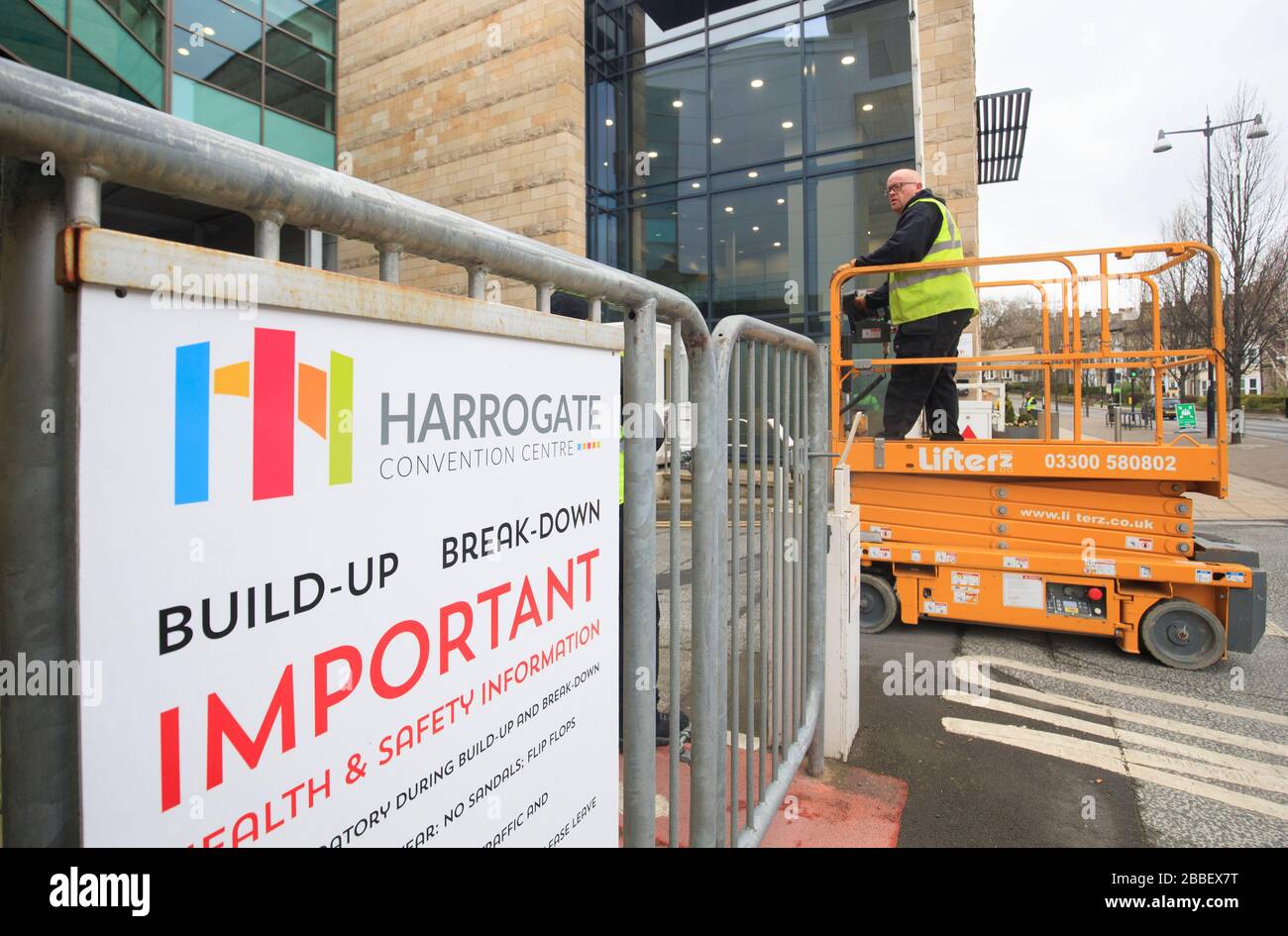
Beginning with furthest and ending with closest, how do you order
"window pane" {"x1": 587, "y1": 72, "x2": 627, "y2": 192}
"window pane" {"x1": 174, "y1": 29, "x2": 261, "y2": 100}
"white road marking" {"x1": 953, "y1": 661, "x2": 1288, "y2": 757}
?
"window pane" {"x1": 587, "y1": 72, "x2": 627, "y2": 192}
"window pane" {"x1": 174, "y1": 29, "x2": 261, "y2": 100}
"white road marking" {"x1": 953, "y1": 661, "x2": 1288, "y2": 757}

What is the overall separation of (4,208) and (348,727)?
2.13 ft

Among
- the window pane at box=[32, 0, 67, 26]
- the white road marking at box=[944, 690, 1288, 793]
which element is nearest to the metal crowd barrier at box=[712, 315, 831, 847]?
the white road marking at box=[944, 690, 1288, 793]

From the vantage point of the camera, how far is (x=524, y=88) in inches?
538

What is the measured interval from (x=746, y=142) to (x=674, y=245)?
2.33m

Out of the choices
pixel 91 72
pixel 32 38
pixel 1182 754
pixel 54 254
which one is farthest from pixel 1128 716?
pixel 91 72

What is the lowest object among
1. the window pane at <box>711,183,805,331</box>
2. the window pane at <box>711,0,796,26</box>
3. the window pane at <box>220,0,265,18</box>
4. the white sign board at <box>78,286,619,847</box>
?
the white sign board at <box>78,286,619,847</box>

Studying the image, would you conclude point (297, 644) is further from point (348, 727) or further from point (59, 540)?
point (59, 540)

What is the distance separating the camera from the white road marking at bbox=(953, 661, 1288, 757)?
3.65m

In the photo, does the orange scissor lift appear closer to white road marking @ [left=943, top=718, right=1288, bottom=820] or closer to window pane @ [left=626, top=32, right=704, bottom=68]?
white road marking @ [left=943, top=718, right=1288, bottom=820]

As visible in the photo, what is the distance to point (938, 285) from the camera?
5.07 m

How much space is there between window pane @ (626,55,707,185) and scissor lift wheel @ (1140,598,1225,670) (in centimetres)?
1205

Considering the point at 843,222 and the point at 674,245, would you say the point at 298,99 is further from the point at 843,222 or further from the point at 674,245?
the point at 843,222

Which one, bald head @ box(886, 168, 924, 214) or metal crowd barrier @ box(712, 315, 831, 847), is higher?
bald head @ box(886, 168, 924, 214)
